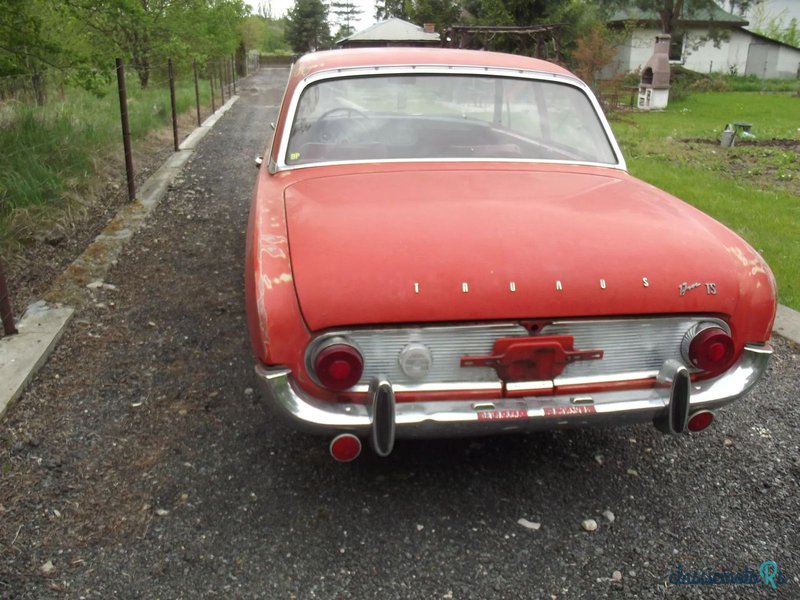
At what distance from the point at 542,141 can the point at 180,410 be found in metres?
2.27

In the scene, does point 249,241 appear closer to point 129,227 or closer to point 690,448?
point 690,448

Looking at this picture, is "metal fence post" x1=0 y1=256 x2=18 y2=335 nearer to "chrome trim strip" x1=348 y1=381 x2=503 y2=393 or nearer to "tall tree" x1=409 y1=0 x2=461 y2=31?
"chrome trim strip" x1=348 y1=381 x2=503 y2=393

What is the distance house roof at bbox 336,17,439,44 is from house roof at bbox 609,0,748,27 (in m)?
8.67

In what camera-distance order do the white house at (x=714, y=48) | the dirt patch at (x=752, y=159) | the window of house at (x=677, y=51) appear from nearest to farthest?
1. the dirt patch at (x=752, y=159)
2. the white house at (x=714, y=48)
3. the window of house at (x=677, y=51)

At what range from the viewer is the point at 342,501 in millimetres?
2674

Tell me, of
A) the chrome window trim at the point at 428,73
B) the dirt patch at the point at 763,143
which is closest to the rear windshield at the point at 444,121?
the chrome window trim at the point at 428,73

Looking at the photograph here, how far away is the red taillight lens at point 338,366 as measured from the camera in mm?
2209

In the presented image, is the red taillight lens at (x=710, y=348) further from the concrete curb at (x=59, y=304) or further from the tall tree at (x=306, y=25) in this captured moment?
the tall tree at (x=306, y=25)

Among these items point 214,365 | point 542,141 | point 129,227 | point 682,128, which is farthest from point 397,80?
point 682,128

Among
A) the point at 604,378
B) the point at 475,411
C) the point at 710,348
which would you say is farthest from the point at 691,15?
the point at 475,411

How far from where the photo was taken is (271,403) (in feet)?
7.59

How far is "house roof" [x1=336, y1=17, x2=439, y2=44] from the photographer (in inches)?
1302

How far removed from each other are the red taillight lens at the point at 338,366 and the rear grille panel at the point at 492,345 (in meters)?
0.05

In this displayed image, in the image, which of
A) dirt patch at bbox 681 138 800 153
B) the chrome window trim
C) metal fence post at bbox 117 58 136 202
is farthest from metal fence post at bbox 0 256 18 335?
dirt patch at bbox 681 138 800 153
